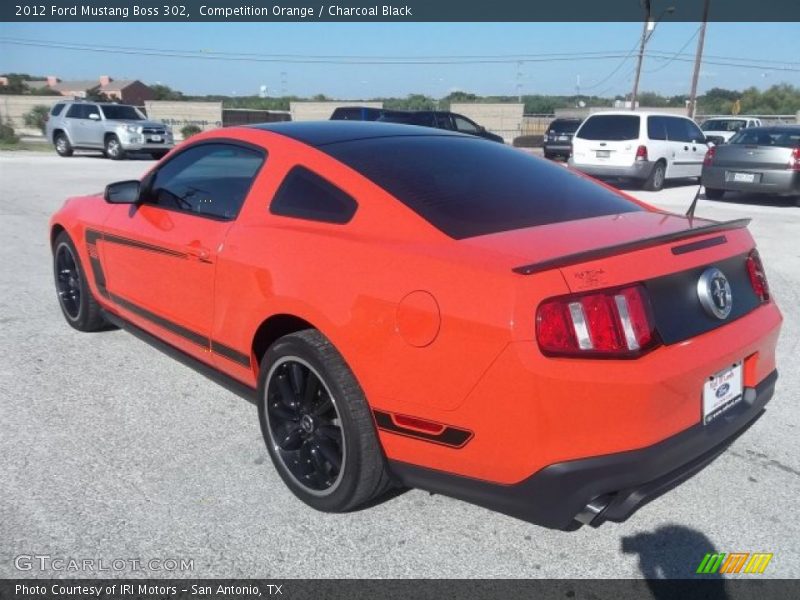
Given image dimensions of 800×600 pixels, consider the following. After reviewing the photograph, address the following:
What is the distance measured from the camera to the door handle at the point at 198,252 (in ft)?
10.7

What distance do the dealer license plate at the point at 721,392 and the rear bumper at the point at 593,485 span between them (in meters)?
0.06

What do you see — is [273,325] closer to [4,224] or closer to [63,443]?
[63,443]

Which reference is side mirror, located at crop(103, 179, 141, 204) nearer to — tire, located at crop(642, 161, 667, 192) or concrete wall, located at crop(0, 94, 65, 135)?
tire, located at crop(642, 161, 667, 192)

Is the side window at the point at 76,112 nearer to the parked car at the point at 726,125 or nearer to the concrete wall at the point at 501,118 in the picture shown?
the parked car at the point at 726,125

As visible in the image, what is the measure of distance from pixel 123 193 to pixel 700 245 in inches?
119

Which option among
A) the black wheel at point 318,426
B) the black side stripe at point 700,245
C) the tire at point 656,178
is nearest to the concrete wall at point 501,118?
the tire at point 656,178

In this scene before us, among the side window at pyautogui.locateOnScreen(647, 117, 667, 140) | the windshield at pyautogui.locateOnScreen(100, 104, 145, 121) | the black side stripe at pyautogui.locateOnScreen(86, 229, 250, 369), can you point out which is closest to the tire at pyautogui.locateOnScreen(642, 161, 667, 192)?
the side window at pyautogui.locateOnScreen(647, 117, 667, 140)

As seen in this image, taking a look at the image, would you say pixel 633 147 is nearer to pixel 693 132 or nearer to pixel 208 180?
pixel 693 132

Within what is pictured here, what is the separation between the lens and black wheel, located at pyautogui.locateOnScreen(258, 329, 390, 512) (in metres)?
2.59

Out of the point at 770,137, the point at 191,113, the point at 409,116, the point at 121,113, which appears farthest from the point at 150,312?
the point at 191,113

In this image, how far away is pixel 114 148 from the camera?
21625mm

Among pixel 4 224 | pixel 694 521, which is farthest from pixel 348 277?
pixel 4 224

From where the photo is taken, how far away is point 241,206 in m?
3.24
